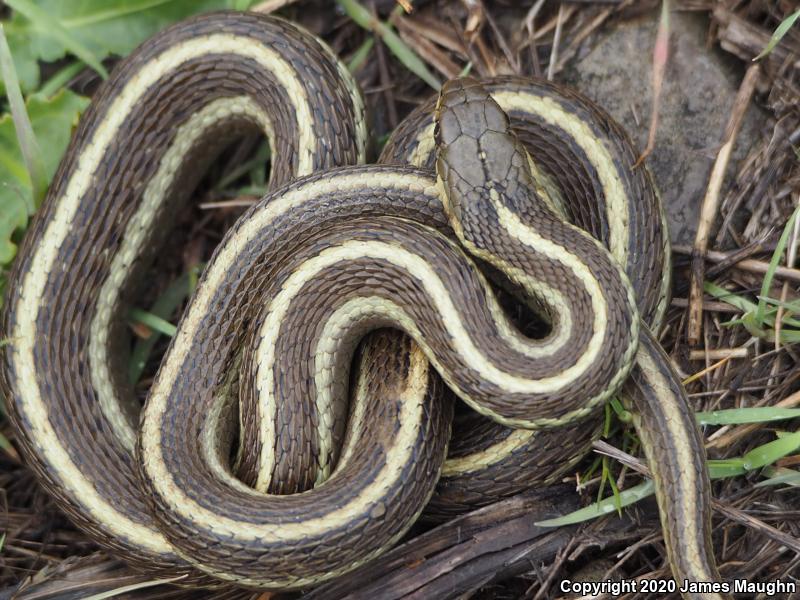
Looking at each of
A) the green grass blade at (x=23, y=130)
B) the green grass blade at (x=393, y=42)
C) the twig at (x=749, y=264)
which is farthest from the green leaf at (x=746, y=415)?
the green grass blade at (x=23, y=130)

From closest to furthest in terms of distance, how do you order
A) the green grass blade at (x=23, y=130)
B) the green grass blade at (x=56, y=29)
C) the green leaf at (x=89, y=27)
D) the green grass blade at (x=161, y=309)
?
the green grass blade at (x=23, y=130) → the green grass blade at (x=56, y=29) → the green leaf at (x=89, y=27) → the green grass blade at (x=161, y=309)

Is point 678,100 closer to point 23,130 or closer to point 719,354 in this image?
point 719,354

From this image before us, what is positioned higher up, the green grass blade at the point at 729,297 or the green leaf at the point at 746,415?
the green grass blade at the point at 729,297

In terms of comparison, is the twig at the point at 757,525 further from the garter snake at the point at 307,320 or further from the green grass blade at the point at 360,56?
the green grass blade at the point at 360,56

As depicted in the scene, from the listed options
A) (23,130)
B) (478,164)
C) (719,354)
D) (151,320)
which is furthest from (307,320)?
(719,354)

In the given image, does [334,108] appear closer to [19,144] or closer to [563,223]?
[563,223]

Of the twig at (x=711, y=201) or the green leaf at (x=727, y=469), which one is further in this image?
the twig at (x=711, y=201)

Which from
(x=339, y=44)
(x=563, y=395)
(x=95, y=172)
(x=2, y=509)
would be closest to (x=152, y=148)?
(x=95, y=172)
